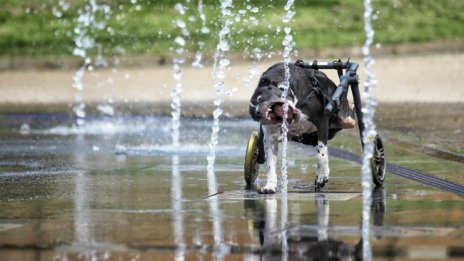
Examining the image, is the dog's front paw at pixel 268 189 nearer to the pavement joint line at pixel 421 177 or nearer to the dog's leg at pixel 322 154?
the dog's leg at pixel 322 154

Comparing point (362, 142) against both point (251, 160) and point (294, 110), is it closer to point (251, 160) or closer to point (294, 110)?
point (251, 160)

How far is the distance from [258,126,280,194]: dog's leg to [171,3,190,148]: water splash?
18.8 feet

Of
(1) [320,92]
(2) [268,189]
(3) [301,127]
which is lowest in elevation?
(2) [268,189]

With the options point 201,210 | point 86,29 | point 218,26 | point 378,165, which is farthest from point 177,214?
point 86,29

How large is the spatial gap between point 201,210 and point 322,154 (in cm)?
142

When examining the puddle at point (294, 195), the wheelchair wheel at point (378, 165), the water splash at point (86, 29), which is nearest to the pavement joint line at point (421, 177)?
the wheelchair wheel at point (378, 165)

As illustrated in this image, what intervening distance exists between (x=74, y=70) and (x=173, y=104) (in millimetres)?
6577

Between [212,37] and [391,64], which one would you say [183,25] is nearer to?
[212,37]

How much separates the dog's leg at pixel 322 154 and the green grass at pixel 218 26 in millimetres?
17893

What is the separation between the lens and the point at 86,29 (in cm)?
3275

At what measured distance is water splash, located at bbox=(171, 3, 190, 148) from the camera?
62.6 feet

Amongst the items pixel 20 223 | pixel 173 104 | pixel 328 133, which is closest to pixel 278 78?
pixel 328 133

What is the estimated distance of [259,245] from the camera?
7848 millimetres

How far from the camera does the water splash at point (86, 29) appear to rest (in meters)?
28.3
